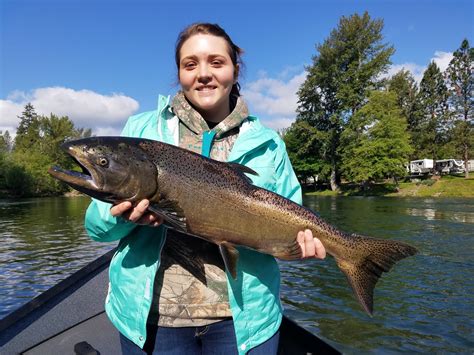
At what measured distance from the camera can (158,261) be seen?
8.96 ft

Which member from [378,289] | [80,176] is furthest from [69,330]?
[378,289]

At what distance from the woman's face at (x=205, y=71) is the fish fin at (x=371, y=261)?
5.90 feet

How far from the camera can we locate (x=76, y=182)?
261 centimetres

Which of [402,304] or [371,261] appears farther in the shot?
[402,304]

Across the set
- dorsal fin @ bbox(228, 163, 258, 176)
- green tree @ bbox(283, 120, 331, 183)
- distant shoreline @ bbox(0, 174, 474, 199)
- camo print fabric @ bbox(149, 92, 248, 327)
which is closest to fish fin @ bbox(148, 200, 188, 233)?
camo print fabric @ bbox(149, 92, 248, 327)

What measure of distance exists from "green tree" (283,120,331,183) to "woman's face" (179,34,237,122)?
2431 inches

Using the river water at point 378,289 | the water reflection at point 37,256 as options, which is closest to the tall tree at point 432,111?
the river water at point 378,289

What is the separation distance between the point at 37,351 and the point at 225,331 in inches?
140

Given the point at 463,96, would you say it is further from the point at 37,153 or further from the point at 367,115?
the point at 37,153

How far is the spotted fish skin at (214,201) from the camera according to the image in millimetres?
2709

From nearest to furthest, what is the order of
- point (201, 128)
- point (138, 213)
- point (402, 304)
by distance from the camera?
point (138, 213) → point (201, 128) → point (402, 304)

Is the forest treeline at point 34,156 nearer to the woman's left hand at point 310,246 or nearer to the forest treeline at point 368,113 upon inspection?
the forest treeline at point 368,113

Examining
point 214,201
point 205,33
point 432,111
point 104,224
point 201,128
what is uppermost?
point 432,111

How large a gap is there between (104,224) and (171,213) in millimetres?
460
